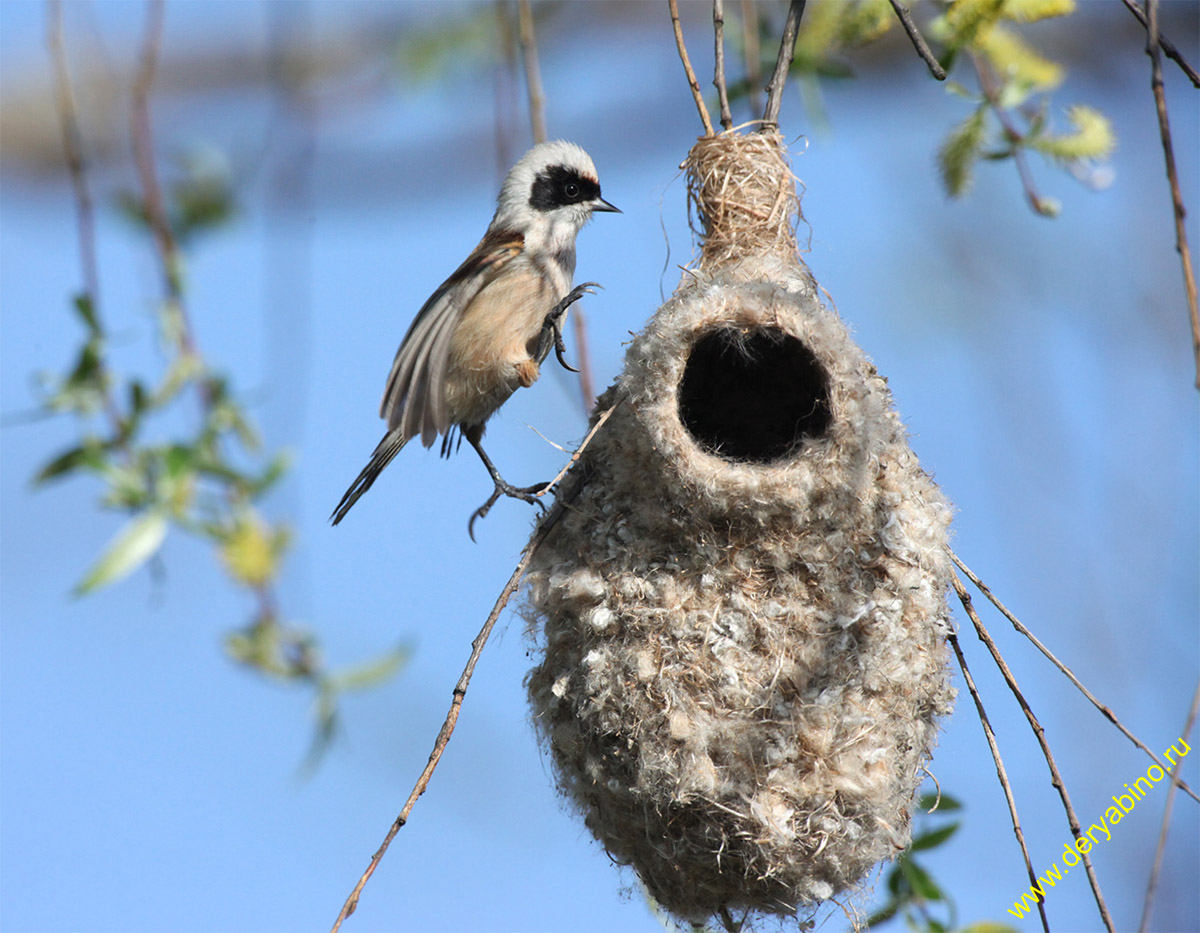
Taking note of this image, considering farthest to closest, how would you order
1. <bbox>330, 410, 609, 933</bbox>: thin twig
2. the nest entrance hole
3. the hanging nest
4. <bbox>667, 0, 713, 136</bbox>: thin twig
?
1. the nest entrance hole
2. <bbox>667, 0, 713, 136</bbox>: thin twig
3. the hanging nest
4. <bbox>330, 410, 609, 933</bbox>: thin twig

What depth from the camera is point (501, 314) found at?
4.00 meters

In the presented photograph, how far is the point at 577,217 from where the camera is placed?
4250 millimetres

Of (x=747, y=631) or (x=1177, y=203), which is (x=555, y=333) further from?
(x=1177, y=203)

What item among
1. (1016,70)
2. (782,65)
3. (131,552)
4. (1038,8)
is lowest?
(131,552)

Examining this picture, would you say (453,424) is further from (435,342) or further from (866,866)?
(866,866)

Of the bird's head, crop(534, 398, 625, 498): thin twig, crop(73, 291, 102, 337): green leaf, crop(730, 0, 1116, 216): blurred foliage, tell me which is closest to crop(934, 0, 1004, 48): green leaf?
crop(730, 0, 1116, 216): blurred foliage

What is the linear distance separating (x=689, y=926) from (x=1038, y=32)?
168 inches

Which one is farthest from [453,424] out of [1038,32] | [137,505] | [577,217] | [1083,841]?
[1038,32]

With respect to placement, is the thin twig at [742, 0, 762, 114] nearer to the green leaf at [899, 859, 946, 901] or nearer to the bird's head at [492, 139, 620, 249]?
the bird's head at [492, 139, 620, 249]

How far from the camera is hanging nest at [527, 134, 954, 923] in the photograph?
9.43ft

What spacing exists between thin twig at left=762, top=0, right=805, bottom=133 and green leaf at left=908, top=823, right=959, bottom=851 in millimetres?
2078

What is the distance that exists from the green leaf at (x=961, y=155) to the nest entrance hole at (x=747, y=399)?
635mm

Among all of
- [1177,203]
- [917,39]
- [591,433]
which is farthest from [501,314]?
[1177,203]

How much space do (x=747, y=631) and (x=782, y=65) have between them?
1.62 meters
